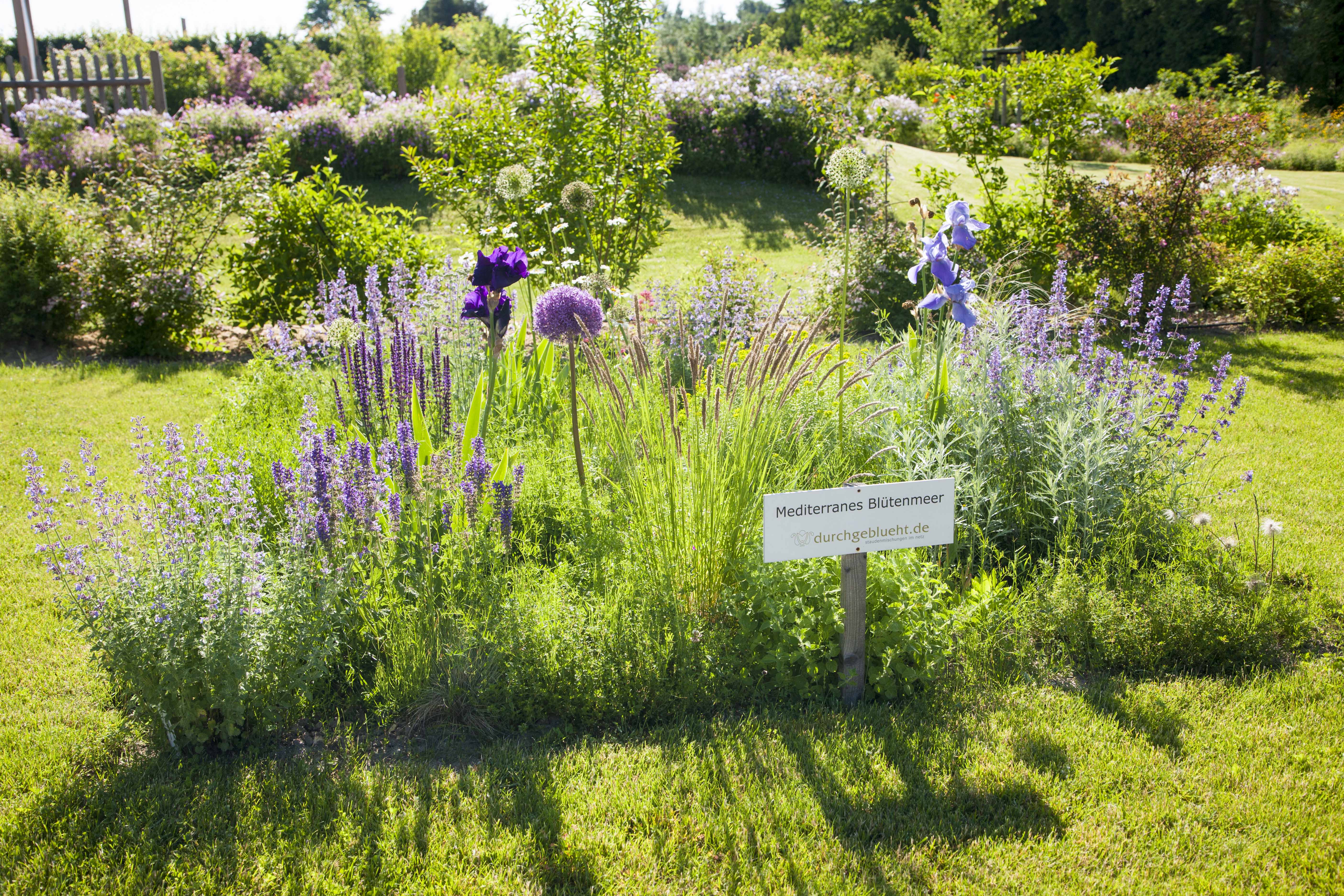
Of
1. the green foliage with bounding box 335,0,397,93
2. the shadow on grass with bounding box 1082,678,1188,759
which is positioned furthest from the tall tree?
the shadow on grass with bounding box 1082,678,1188,759

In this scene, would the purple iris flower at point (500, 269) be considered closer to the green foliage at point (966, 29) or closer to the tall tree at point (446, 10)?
the green foliage at point (966, 29)

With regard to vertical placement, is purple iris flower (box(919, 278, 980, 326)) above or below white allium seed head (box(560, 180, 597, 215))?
below

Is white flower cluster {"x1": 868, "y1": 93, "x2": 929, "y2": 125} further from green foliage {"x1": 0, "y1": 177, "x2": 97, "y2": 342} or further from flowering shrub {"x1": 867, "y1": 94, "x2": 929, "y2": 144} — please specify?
green foliage {"x1": 0, "y1": 177, "x2": 97, "y2": 342}

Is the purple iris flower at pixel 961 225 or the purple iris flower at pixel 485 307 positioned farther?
the purple iris flower at pixel 485 307

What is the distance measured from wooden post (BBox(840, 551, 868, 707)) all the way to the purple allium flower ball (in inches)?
61.9

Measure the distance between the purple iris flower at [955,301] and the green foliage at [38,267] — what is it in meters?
7.41

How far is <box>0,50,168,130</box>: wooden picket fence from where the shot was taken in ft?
47.1

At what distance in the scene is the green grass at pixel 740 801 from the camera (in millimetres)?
2281

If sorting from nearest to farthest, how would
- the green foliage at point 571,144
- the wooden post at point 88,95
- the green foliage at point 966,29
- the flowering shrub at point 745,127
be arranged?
the green foliage at point 571,144 → the wooden post at point 88,95 → the flowering shrub at point 745,127 → the green foliage at point 966,29

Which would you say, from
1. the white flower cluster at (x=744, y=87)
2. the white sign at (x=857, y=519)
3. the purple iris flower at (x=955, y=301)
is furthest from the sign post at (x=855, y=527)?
the white flower cluster at (x=744, y=87)

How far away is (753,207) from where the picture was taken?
45.8 feet

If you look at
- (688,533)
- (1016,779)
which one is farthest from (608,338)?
(1016,779)

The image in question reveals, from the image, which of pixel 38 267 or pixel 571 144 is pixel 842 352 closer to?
pixel 571 144

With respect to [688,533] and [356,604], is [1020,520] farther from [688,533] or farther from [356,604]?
[356,604]
